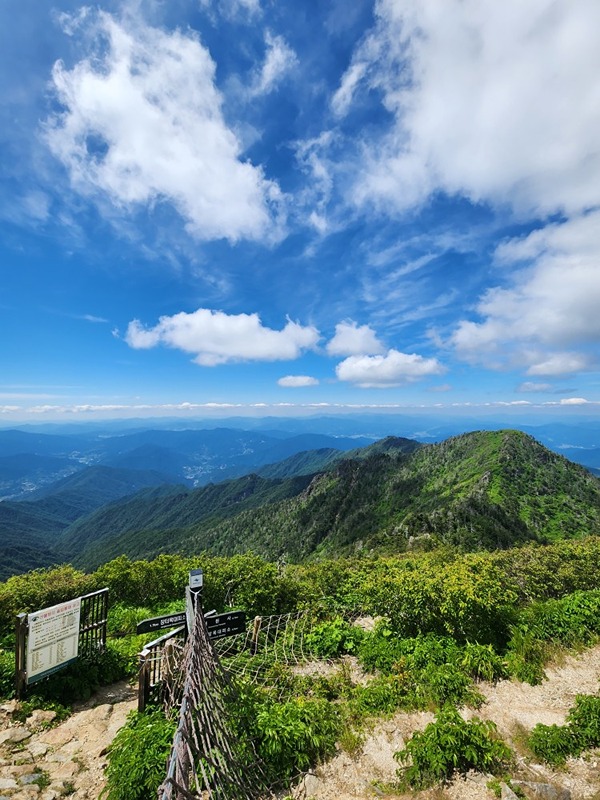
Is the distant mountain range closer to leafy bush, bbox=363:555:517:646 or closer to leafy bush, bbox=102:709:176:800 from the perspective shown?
leafy bush, bbox=363:555:517:646

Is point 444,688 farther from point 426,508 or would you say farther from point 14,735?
point 426,508

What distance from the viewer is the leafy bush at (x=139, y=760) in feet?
16.9

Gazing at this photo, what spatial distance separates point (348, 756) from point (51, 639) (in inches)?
264

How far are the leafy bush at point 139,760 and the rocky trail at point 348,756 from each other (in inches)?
36.2

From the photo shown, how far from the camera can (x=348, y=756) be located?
667 cm

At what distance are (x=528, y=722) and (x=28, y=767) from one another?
9.19m

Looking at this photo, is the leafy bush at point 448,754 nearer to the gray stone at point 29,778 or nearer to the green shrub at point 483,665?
the green shrub at point 483,665

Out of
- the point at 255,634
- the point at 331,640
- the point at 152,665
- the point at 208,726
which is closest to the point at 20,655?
the point at 152,665

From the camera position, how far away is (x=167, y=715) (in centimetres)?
669

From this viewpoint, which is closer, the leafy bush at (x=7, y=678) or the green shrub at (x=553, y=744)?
the green shrub at (x=553, y=744)

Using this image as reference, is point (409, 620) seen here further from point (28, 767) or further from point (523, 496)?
point (523, 496)

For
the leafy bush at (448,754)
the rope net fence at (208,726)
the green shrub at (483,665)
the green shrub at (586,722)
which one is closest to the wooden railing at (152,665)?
the rope net fence at (208,726)

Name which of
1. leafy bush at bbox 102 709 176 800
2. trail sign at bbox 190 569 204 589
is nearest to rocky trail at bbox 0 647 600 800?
leafy bush at bbox 102 709 176 800

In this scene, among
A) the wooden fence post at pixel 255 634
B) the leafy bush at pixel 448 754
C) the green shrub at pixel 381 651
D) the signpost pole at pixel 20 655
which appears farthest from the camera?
the wooden fence post at pixel 255 634
